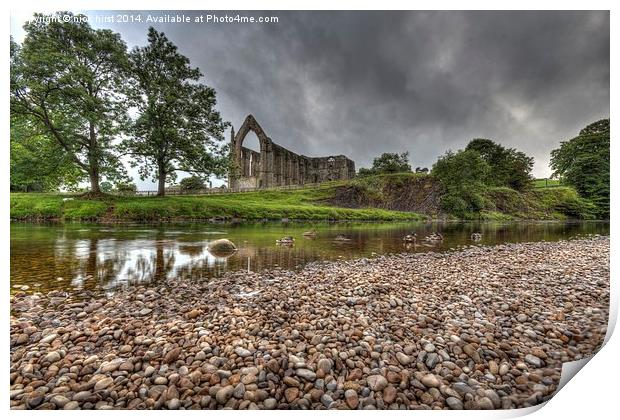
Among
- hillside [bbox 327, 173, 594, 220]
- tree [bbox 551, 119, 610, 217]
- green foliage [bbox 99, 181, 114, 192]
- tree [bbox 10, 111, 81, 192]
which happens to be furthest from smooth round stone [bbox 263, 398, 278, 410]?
hillside [bbox 327, 173, 594, 220]

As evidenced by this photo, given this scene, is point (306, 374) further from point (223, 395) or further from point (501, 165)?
point (501, 165)

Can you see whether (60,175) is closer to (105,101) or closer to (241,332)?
(105,101)

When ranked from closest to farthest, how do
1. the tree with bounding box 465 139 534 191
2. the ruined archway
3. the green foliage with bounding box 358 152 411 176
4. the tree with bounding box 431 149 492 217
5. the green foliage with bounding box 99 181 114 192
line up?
the green foliage with bounding box 99 181 114 192, the tree with bounding box 431 149 492 217, the tree with bounding box 465 139 534 191, the ruined archway, the green foliage with bounding box 358 152 411 176

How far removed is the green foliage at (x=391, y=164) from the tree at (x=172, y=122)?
137ft

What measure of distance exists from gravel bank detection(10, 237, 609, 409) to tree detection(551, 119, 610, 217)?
2.34 meters

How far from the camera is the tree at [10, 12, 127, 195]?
5.34 metres

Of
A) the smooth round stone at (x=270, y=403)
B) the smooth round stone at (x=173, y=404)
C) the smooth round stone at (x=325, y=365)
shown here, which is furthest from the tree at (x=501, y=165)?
the smooth round stone at (x=173, y=404)

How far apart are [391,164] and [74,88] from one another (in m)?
53.6

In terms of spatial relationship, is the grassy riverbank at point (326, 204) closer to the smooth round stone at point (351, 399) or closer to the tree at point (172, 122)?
the tree at point (172, 122)

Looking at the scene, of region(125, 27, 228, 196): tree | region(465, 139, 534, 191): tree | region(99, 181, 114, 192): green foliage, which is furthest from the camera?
region(465, 139, 534, 191): tree

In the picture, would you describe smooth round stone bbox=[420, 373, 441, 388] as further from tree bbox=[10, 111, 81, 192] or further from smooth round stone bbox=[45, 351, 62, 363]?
tree bbox=[10, 111, 81, 192]

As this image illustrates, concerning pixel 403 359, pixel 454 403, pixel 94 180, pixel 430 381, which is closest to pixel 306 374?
pixel 403 359

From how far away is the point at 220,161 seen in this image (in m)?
20.7
